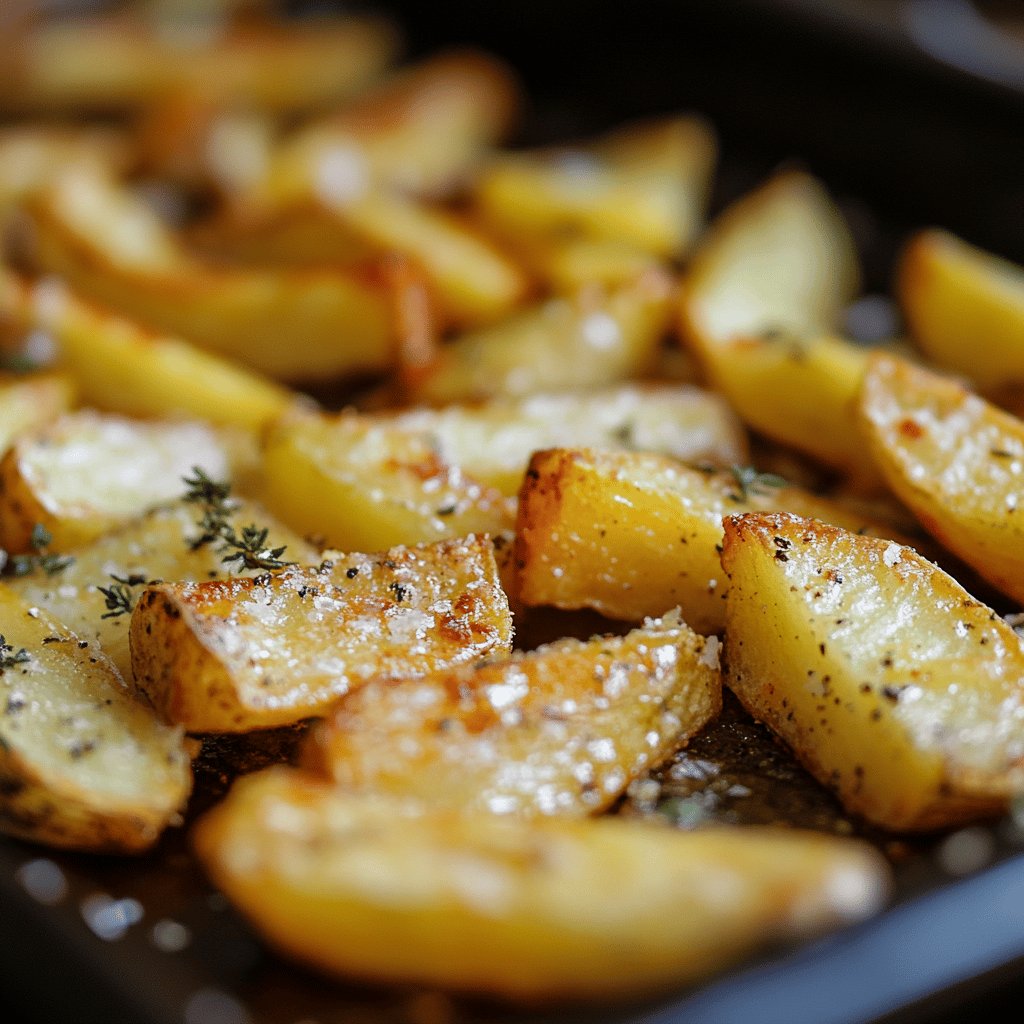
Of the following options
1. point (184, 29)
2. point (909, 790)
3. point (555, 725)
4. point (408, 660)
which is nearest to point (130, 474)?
point (408, 660)

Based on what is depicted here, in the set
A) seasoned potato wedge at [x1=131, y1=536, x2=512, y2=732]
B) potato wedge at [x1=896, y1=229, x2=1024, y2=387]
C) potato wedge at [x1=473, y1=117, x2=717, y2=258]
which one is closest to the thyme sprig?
seasoned potato wedge at [x1=131, y1=536, x2=512, y2=732]

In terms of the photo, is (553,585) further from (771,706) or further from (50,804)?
(50,804)

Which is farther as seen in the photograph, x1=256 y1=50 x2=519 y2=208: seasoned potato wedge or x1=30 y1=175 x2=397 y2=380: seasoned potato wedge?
x1=256 y1=50 x2=519 y2=208: seasoned potato wedge

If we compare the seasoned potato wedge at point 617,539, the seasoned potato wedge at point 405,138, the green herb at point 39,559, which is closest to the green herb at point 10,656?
the green herb at point 39,559

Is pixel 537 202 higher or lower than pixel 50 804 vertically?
higher

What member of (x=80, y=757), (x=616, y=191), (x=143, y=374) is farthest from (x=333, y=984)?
(x=616, y=191)

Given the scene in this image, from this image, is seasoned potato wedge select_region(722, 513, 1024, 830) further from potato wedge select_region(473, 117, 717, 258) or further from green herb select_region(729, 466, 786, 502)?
potato wedge select_region(473, 117, 717, 258)

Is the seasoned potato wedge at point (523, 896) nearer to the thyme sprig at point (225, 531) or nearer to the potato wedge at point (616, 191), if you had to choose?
the thyme sprig at point (225, 531)
